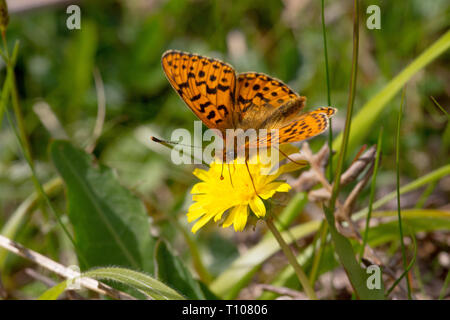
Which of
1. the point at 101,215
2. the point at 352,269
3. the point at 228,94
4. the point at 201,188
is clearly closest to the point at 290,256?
the point at 352,269

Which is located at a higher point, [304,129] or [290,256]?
[304,129]

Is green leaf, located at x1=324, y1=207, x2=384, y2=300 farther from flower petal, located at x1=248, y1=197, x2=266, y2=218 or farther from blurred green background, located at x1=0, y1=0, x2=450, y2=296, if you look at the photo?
blurred green background, located at x1=0, y1=0, x2=450, y2=296

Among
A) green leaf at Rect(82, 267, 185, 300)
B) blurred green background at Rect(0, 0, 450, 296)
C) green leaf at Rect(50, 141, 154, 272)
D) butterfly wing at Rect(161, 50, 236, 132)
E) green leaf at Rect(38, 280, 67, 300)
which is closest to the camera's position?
green leaf at Rect(82, 267, 185, 300)

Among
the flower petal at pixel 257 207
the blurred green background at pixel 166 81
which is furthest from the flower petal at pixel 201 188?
the blurred green background at pixel 166 81

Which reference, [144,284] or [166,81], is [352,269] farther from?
[166,81]

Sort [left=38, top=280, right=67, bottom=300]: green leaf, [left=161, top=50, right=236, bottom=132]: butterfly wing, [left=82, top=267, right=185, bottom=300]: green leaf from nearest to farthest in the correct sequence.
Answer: [left=82, top=267, right=185, bottom=300]: green leaf, [left=38, top=280, right=67, bottom=300]: green leaf, [left=161, top=50, right=236, bottom=132]: butterfly wing

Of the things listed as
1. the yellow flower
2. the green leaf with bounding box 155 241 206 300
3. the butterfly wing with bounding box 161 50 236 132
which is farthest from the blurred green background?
the yellow flower

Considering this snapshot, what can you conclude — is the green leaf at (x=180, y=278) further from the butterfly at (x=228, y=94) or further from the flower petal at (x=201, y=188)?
the butterfly at (x=228, y=94)
